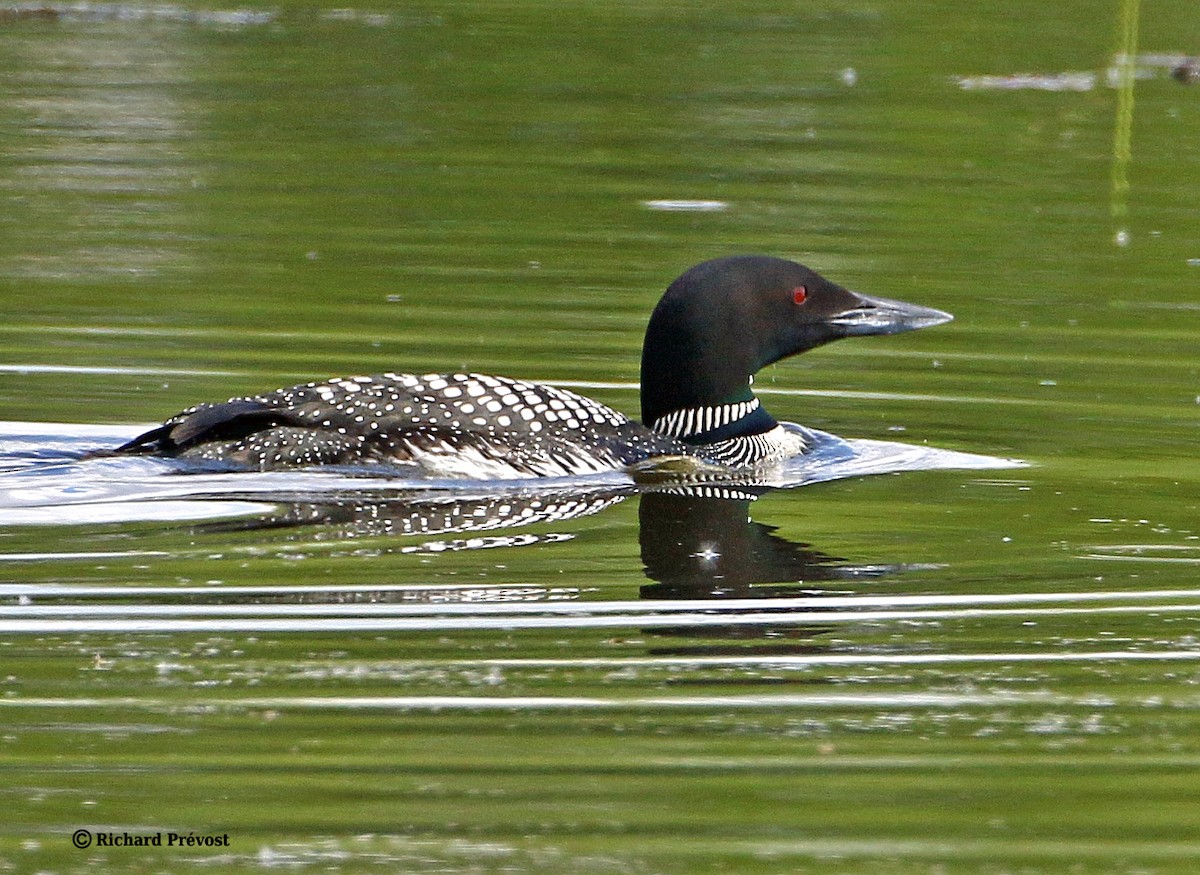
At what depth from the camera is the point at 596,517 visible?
255 inches

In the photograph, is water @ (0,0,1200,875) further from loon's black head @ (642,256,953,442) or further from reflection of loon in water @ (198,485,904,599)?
loon's black head @ (642,256,953,442)

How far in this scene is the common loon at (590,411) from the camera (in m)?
6.73

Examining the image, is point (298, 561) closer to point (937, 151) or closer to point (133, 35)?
point (937, 151)

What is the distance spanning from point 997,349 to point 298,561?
3903 mm

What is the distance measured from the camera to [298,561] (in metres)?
5.66

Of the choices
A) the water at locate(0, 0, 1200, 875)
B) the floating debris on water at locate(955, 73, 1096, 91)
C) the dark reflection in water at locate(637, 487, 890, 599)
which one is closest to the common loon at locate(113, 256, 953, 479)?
the water at locate(0, 0, 1200, 875)

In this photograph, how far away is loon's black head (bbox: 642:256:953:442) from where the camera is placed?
737 centimetres

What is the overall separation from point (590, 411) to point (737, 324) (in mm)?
632

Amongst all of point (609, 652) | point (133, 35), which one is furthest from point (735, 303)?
point (133, 35)

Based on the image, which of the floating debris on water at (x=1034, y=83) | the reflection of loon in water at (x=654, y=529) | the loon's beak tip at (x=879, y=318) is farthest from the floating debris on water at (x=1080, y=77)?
the reflection of loon in water at (x=654, y=529)

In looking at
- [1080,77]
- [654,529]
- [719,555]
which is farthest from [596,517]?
[1080,77]

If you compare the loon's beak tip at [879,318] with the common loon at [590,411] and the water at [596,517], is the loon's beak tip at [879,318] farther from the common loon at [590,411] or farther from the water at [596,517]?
the water at [596,517]

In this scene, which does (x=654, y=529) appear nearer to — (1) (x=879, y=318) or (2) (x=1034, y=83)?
(1) (x=879, y=318)

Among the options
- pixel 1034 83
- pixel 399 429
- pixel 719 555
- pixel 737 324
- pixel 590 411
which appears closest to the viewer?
pixel 719 555
